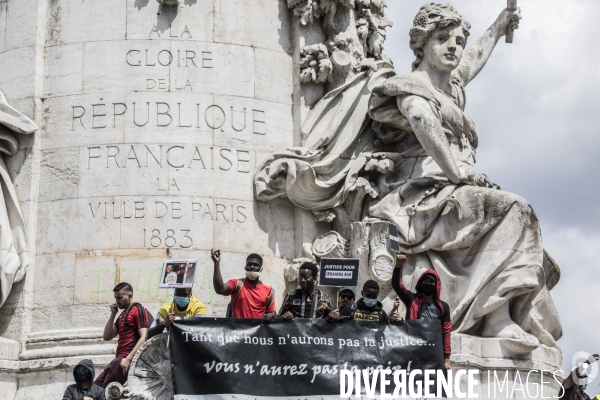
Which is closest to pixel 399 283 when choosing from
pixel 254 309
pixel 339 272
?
pixel 339 272

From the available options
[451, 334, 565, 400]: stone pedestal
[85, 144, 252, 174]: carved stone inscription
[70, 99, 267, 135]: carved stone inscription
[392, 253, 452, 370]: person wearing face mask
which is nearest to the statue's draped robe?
[451, 334, 565, 400]: stone pedestal

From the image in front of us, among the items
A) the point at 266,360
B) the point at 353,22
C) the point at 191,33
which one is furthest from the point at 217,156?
the point at 266,360

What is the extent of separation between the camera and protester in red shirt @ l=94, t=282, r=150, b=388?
1600 cm

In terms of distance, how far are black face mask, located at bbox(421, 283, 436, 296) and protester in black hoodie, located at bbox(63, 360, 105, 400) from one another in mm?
3887

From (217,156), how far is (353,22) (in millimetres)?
3139

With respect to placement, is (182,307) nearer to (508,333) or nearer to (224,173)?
(224,173)

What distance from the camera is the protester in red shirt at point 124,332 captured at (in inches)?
630

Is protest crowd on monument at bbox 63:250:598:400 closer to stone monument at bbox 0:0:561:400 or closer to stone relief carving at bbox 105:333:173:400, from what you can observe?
stone relief carving at bbox 105:333:173:400

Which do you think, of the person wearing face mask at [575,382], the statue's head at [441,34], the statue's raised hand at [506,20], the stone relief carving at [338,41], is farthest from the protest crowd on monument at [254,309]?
the statue's raised hand at [506,20]

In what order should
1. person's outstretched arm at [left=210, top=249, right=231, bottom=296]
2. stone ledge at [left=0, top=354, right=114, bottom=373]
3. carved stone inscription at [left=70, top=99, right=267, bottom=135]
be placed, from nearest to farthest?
person's outstretched arm at [left=210, top=249, right=231, bottom=296] → stone ledge at [left=0, top=354, right=114, bottom=373] → carved stone inscription at [left=70, top=99, right=267, bottom=135]

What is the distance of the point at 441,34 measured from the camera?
20.0 meters

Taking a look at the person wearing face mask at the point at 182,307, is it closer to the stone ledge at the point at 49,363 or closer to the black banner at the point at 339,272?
the black banner at the point at 339,272

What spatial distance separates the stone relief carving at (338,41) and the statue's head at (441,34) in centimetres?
86

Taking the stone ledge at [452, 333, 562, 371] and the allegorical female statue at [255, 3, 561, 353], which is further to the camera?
the allegorical female statue at [255, 3, 561, 353]
